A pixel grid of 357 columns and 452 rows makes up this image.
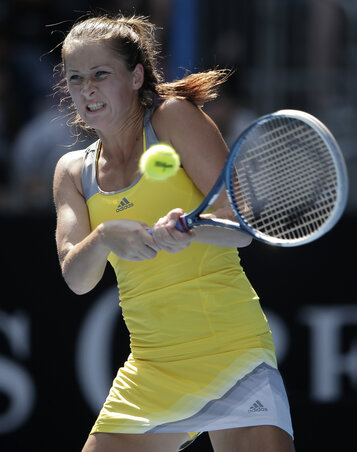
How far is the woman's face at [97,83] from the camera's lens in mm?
3172

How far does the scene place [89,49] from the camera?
10.4ft

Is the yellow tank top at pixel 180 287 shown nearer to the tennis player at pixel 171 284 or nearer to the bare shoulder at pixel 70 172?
the tennis player at pixel 171 284

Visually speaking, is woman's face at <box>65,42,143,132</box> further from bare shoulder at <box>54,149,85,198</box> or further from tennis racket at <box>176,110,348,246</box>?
tennis racket at <box>176,110,348,246</box>

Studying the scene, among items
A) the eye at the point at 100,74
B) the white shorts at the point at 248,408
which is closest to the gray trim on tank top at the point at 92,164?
the eye at the point at 100,74

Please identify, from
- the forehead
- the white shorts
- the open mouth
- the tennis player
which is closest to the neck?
the tennis player

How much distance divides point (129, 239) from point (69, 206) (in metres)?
0.52

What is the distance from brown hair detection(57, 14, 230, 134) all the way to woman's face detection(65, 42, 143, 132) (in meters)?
0.04

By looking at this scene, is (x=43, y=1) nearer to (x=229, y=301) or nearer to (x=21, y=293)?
(x=21, y=293)

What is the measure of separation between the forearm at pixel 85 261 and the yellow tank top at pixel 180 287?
15cm

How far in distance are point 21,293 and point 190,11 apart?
262 centimetres

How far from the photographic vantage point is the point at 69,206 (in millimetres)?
3344

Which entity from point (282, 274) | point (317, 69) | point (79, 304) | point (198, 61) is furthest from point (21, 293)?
point (317, 69)

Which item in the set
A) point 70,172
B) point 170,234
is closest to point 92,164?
point 70,172

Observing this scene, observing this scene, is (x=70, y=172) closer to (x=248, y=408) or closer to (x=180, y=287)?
(x=180, y=287)
